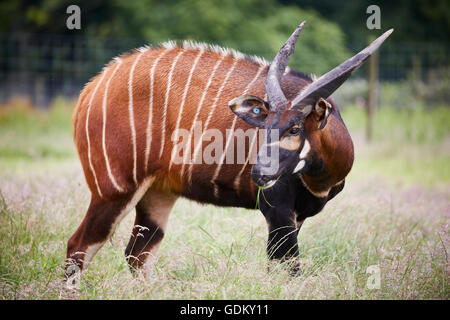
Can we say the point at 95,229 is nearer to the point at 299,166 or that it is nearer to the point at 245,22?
the point at 299,166

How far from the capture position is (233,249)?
443cm

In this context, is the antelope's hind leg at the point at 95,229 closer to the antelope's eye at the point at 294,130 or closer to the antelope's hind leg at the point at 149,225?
the antelope's hind leg at the point at 149,225

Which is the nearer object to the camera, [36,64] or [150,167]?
[150,167]

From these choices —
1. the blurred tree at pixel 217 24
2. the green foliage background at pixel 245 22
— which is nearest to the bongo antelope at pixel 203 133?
the green foliage background at pixel 245 22

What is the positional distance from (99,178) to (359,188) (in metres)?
4.36

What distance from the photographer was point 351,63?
3.68 m

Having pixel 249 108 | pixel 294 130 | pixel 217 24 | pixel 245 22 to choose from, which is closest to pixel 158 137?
pixel 249 108

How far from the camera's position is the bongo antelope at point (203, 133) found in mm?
3746

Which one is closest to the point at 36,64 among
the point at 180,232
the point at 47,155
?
the point at 47,155

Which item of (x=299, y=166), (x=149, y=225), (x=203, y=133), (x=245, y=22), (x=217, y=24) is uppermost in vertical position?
(x=245, y=22)

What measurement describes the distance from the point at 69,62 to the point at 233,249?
42.0 feet

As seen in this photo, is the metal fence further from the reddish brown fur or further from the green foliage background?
the reddish brown fur

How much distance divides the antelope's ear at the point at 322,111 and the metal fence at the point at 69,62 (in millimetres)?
10733
